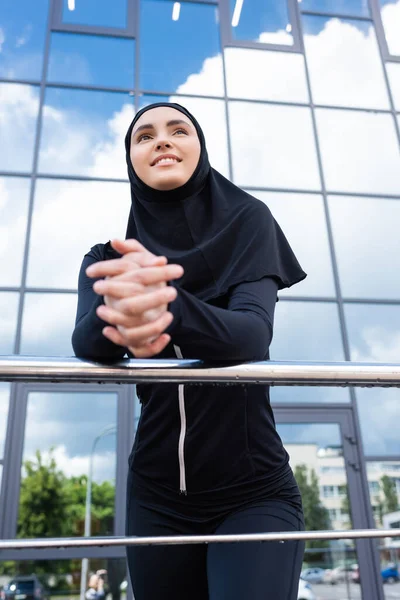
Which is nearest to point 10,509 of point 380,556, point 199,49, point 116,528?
point 116,528

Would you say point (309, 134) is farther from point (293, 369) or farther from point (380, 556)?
point (293, 369)

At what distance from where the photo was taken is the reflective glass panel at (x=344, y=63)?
732 cm

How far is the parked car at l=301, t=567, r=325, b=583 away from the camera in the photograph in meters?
5.18

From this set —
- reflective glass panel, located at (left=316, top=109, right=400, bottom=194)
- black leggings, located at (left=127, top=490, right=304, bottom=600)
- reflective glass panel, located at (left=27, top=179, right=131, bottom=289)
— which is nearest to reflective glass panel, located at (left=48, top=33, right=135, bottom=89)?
reflective glass panel, located at (left=27, top=179, right=131, bottom=289)

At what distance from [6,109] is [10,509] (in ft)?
14.6

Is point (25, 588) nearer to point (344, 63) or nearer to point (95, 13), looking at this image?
point (95, 13)

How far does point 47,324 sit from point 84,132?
8.02ft

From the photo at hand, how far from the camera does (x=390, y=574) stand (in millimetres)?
5215

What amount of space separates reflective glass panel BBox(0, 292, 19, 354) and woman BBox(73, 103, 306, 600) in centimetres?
471

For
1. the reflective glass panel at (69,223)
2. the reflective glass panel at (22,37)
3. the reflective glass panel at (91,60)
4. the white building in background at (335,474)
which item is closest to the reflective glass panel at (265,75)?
the reflective glass panel at (91,60)

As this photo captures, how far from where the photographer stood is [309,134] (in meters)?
7.05

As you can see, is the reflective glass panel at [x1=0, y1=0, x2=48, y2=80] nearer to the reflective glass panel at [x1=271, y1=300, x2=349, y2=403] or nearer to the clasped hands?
the reflective glass panel at [x1=271, y1=300, x2=349, y2=403]

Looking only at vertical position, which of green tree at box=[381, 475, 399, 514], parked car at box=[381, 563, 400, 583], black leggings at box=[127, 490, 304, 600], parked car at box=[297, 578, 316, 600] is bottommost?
parked car at box=[297, 578, 316, 600]

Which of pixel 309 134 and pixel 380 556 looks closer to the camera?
pixel 380 556
